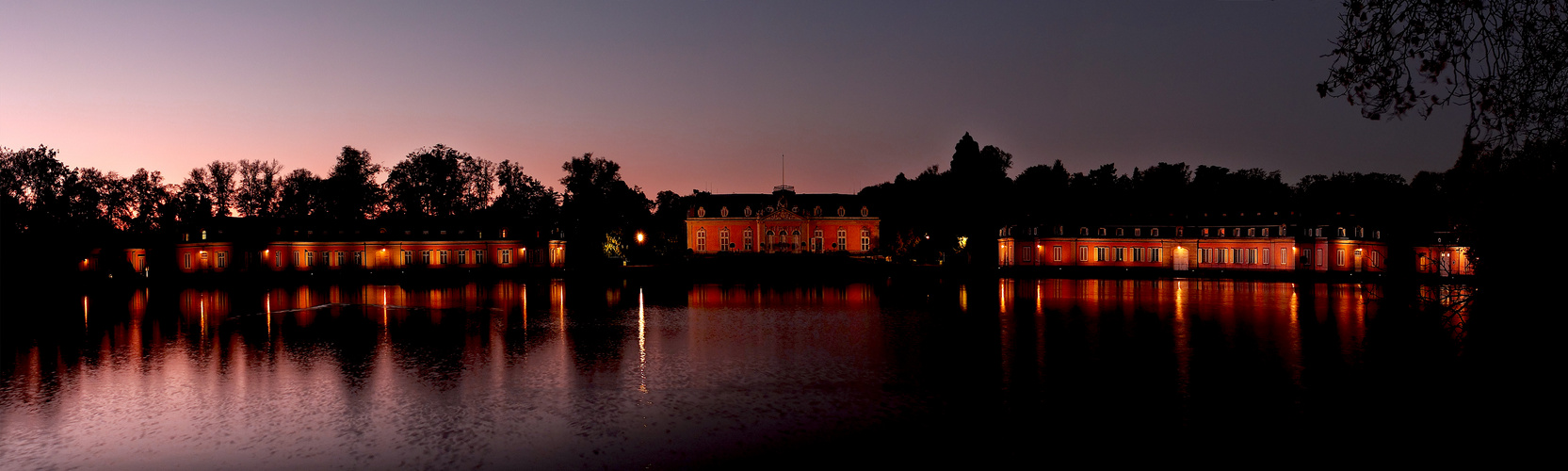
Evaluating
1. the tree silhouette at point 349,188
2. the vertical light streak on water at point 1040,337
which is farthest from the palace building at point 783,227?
the vertical light streak on water at point 1040,337

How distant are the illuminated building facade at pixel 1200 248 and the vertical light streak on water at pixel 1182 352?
2818 cm

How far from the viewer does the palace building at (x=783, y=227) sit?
8425cm

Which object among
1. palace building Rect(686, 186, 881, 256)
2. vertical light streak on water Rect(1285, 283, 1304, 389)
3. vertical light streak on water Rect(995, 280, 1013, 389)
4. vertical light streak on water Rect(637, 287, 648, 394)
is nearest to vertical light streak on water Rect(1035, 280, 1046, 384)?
vertical light streak on water Rect(995, 280, 1013, 389)

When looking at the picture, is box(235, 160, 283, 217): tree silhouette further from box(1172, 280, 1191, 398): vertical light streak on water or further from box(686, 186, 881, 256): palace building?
box(1172, 280, 1191, 398): vertical light streak on water

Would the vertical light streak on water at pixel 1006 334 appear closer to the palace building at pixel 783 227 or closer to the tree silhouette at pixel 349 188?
the palace building at pixel 783 227

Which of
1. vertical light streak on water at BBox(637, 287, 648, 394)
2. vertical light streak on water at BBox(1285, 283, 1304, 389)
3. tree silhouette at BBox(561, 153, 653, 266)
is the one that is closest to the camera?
vertical light streak on water at BBox(637, 287, 648, 394)

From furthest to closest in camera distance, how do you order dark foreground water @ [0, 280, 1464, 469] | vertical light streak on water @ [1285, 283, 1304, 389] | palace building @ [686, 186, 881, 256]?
palace building @ [686, 186, 881, 256], vertical light streak on water @ [1285, 283, 1304, 389], dark foreground water @ [0, 280, 1464, 469]

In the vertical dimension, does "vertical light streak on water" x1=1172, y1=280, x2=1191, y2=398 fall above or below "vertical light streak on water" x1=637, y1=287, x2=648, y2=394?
below

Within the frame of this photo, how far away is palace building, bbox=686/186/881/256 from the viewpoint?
276 feet

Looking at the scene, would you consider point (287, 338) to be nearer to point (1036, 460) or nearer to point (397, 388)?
point (397, 388)

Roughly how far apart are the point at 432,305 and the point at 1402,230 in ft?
204

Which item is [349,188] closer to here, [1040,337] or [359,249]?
[359,249]

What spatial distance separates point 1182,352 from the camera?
798 inches

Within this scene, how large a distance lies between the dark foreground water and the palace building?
5329 cm
